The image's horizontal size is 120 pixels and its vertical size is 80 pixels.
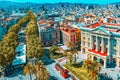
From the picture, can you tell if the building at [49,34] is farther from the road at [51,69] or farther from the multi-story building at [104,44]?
the multi-story building at [104,44]

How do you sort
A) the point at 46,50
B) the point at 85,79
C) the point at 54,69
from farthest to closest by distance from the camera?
1. the point at 46,50
2. the point at 54,69
3. the point at 85,79

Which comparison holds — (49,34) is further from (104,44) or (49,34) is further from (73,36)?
(104,44)

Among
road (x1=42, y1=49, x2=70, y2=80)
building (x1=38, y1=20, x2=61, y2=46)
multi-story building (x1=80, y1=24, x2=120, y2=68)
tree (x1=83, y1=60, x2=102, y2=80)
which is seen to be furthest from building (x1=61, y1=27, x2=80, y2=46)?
tree (x1=83, y1=60, x2=102, y2=80)

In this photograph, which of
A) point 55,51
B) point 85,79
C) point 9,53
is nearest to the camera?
point 85,79

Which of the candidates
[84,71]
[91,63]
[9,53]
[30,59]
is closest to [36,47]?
[30,59]

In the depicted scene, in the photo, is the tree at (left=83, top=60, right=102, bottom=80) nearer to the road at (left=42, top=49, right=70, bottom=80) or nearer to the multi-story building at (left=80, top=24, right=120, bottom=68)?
the road at (left=42, top=49, right=70, bottom=80)

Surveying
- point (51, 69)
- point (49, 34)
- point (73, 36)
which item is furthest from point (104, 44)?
point (49, 34)

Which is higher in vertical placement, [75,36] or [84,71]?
[75,36]

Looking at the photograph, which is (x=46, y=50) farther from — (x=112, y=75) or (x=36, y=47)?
(x=112, y=75)
